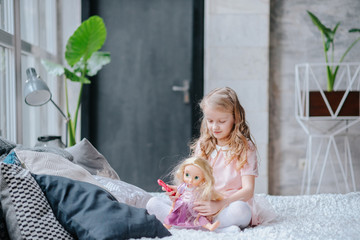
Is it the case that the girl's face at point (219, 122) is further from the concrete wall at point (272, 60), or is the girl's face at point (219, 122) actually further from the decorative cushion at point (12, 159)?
the concrete wall at point (272, 60)

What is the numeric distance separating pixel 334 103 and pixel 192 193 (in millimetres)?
2068

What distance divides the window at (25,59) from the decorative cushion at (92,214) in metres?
1.35

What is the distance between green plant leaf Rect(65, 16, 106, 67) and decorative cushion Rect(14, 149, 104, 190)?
1472mm

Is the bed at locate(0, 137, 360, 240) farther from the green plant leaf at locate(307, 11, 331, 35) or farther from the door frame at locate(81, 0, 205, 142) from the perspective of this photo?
the door frame at locate(81, 0, 205, 142)

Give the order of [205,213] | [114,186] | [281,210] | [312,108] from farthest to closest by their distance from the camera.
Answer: [312,108]
[281,210]
[114,186]
[205,213]

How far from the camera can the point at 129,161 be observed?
11.9ft

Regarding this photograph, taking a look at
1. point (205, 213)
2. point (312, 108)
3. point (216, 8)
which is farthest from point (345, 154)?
point (205, 213)

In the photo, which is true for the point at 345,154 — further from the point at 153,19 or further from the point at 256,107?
the point at 153,19

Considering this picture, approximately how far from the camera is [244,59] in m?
3.46

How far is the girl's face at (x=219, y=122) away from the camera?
163 cm

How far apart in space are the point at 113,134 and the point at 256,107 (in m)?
1.29

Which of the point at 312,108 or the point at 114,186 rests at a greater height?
the point at 312,108

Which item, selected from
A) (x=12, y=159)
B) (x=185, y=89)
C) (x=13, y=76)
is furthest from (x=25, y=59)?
(x=12, y=159)

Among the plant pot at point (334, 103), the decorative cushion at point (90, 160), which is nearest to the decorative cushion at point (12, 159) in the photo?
the decorative cushion at point (90, 160)
